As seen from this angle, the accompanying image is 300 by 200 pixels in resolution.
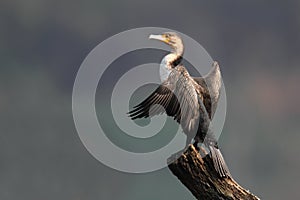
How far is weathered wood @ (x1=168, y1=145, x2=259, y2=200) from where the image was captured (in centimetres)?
1152

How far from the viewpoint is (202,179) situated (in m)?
11.7

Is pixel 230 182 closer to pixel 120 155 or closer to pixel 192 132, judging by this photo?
pixel 192 132

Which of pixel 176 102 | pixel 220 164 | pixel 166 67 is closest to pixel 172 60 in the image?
pixel 166 67

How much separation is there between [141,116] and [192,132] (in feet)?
4.28

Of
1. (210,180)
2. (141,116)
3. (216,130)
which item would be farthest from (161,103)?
(210,180)

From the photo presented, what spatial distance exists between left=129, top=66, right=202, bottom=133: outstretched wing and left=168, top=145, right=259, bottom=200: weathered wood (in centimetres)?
129

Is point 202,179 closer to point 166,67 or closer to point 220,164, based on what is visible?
point 220,164

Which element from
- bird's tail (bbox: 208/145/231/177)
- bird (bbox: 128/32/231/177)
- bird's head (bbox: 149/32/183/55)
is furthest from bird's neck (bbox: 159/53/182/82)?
bird's tail (bbox: 208/145/231/177)

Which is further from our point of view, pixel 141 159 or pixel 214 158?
pixel 141 159

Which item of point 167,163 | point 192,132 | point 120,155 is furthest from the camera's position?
point 120,155

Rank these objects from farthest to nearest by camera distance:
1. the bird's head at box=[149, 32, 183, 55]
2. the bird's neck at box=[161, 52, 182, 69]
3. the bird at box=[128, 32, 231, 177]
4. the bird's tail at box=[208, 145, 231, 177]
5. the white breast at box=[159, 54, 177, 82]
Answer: the bird's head at box=[149, 32, 183, 55]
the bird's neck at box=[161, 52, 182, 69]
the white breast at box=[159, 54, 177, 82]
the bird at box=[128, 32, 231, 177]
the bird's tail at box=[208, 145, 231, 177]

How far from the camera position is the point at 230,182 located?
12031mm

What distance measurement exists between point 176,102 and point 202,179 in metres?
2.27

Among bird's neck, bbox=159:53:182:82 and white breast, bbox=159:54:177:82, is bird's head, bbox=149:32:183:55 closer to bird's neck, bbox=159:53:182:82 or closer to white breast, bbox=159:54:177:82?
bird's neck, bbox=159:53:182:82
